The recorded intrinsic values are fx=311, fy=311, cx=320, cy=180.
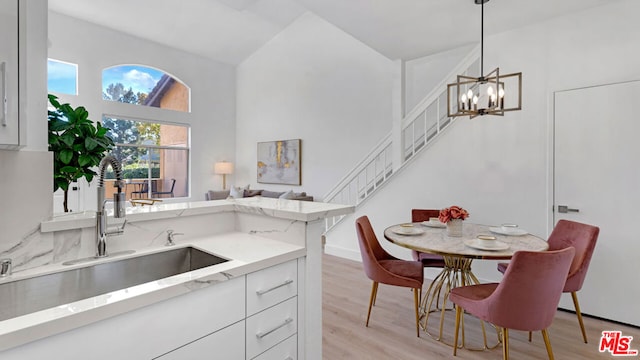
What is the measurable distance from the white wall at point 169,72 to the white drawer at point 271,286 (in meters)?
5.88

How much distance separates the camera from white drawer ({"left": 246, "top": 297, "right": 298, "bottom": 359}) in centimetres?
132

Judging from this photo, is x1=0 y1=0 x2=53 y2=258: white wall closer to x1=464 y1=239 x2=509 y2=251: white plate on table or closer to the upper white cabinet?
the upper white cabinet

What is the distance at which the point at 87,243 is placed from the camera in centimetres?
140

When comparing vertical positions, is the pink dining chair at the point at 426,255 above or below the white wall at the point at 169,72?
below

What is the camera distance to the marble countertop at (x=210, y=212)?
136 centimetres

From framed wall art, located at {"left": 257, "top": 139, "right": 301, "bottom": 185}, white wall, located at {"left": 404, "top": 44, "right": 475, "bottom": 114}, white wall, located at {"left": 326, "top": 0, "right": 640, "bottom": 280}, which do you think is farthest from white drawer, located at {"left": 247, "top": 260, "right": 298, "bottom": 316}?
framed wall art, located at {"left": 257, "top": 139, "right": 301, "bottom": 185}

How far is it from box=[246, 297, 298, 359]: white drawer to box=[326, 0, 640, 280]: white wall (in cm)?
278

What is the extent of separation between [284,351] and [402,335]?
1373 millimetres

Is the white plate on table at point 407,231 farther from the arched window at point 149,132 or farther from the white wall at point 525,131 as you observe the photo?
the arched window at point 149,132

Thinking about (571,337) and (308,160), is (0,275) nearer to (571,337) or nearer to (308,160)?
(571,337)

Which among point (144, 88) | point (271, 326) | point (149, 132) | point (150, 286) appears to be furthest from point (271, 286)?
point (144, 88)

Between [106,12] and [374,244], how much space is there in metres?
6.16

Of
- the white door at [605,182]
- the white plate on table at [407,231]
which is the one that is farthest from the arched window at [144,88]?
the white door at [605,182]

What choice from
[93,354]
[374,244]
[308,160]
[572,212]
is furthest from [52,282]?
[308,160]
